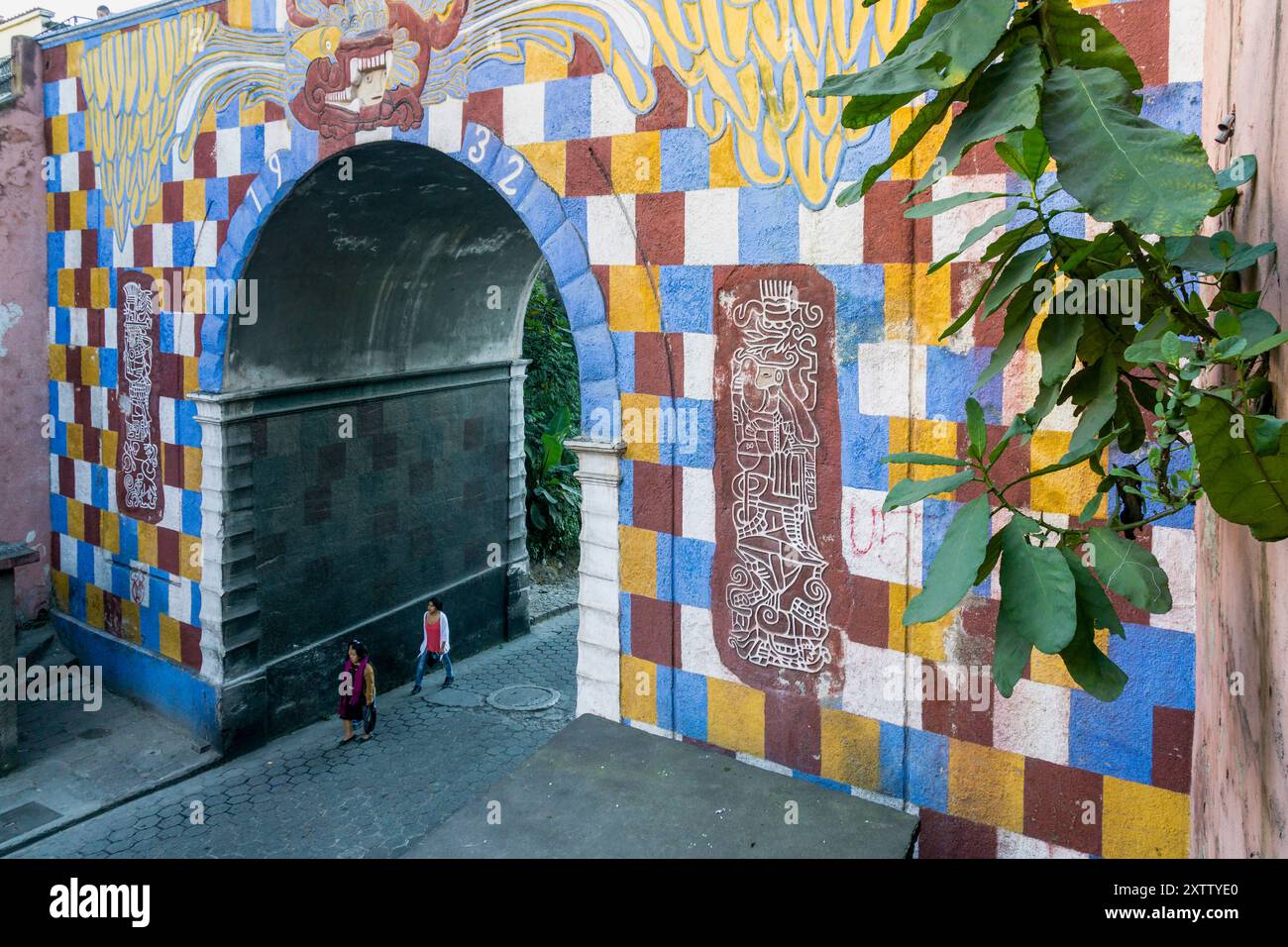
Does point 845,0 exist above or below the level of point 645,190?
above

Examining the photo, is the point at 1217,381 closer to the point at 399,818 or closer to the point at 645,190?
the point at 645,190

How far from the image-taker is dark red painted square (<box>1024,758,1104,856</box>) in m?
4.50

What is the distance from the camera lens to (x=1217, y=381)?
97.8 inches

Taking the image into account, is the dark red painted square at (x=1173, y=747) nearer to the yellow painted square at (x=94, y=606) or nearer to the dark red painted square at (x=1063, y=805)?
the dark red painted square at (x=1063, y=805)

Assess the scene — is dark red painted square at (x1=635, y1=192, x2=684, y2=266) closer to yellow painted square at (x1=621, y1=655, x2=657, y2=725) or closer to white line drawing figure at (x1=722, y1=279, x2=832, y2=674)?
white line drawing figure at (x1=722, y1=279, x2=832, y2=674)

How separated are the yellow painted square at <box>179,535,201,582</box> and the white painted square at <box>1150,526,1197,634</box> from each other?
7.13 meters

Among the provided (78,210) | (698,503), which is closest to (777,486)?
(698,503)

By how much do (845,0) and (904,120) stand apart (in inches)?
26.2

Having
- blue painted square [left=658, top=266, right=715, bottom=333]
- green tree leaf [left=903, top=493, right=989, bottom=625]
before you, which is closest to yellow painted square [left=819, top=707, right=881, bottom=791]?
blue painted square [left=658, top=266, right=715, bottom=333]

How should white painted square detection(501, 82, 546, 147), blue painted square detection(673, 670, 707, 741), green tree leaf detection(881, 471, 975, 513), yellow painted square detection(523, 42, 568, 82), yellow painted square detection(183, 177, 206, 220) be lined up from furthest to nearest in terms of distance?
yellow painted square detection(183, 177, 206, 220) < white painted square detection(501, 82, 546, 147) < yellow painted square detection(523, 42, 568, 82) < blue painted square detection(673, 670, 707, 741) < green tree leaf detection(881, 471, 975, 513)

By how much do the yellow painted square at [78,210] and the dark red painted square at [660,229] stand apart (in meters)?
6.16
